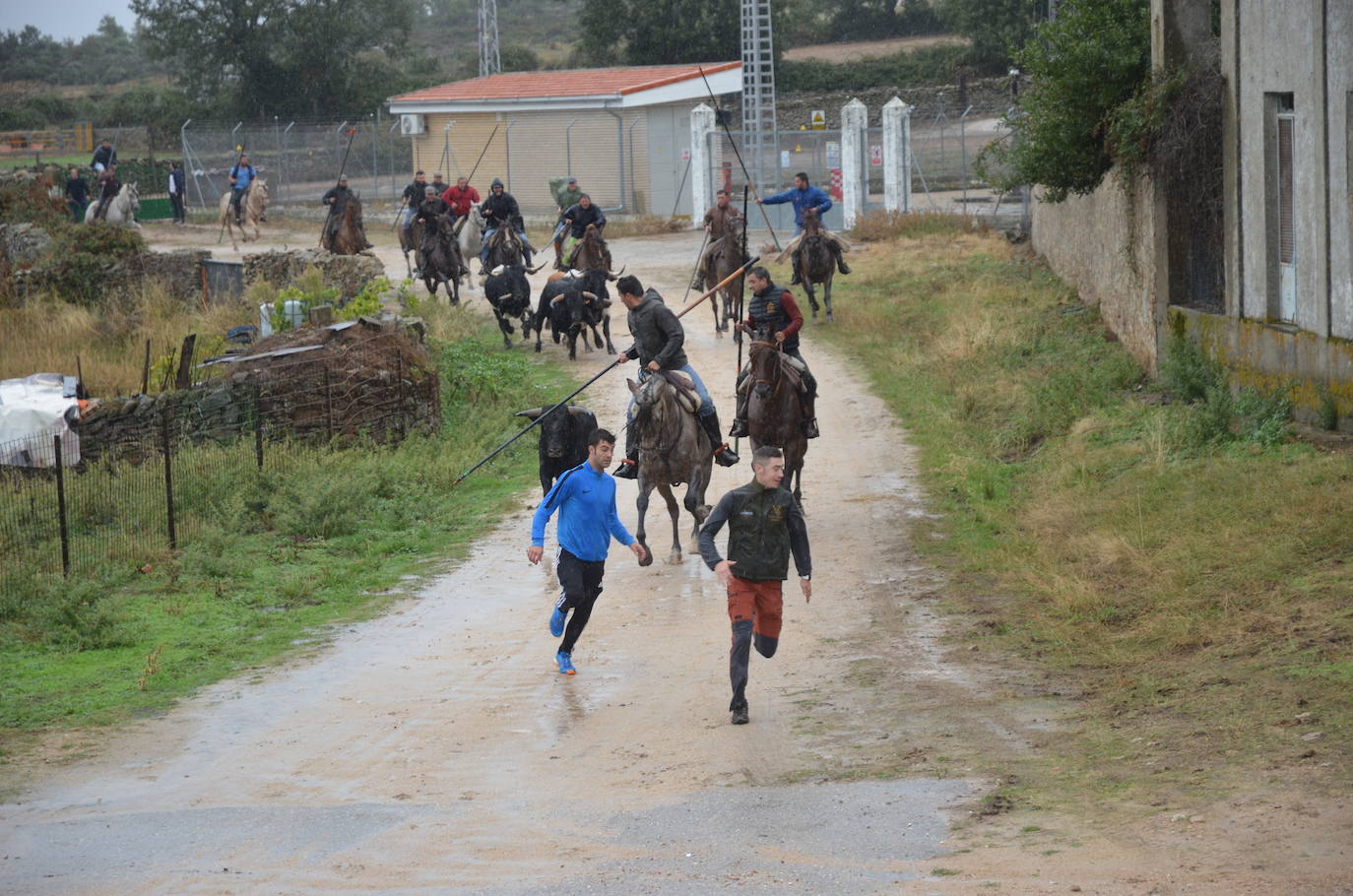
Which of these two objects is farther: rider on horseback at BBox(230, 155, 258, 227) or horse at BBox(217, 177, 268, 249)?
horse at BBox(217, 177, 268, 249)

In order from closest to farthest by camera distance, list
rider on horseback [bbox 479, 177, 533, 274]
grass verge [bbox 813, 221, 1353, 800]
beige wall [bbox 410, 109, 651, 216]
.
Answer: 1. grass verge [bbox 813, 221, 1353, 800]
2. rider on horseback [bbox 479, 177, 533, 274]
3. beige wall [bbox 410, 109, 651, 216]

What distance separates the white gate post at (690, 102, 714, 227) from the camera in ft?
133

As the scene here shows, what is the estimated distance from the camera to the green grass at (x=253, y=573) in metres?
11.3

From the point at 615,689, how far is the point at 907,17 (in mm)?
71411

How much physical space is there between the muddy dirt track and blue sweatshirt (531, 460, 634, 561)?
1004 mm

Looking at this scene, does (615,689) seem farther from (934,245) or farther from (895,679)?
(934,245)

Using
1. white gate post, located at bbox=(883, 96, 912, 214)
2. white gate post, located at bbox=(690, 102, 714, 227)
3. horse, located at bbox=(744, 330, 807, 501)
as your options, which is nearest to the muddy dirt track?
horse, located at bbox=(744, 330, 807, 501)

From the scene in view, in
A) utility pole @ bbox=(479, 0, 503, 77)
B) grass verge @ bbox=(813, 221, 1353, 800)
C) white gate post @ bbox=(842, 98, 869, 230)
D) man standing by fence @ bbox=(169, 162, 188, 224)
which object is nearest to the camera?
grass verge @ bbox=(813, 221, 1353, 800)

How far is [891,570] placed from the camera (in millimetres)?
13367

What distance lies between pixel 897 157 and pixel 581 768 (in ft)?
102

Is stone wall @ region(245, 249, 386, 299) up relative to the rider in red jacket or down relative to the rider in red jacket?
down

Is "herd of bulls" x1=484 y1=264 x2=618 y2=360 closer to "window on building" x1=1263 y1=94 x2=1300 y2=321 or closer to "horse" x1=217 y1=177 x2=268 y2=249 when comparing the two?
"window on building" x1=1263 y1=94 x2=1300 y2=321

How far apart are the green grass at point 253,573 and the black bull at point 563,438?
1692 mm

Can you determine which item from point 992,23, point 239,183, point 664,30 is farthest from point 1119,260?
point 664,30
